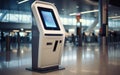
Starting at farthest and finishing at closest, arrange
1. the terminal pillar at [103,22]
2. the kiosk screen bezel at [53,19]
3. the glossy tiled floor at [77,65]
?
the terminal pillar at [103,22], the kiosk screen bezel at [53,19], the glossy tiled floor at [77,65]

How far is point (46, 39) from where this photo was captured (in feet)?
17.0

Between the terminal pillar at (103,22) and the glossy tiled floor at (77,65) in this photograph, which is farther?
the terminal pillar at (103,22)

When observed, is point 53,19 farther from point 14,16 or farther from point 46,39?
point 14,16

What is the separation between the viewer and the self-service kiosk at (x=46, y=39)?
5.20m

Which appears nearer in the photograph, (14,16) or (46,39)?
(46,39)

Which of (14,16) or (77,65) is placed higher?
(14,16)

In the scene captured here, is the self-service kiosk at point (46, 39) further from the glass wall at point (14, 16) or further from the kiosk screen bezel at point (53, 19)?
the glass wall at point (14, 16)

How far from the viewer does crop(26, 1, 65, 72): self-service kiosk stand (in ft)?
17.1

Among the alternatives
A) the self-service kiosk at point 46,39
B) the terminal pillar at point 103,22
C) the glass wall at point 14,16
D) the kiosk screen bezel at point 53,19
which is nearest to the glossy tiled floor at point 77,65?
the self-service kiosk at point 46,39

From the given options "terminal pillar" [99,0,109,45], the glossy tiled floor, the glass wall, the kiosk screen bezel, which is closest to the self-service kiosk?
the kiosk screen bezel

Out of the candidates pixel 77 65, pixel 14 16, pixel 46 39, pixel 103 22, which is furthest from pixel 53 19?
pixel 14 16

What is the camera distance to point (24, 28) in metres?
29.9

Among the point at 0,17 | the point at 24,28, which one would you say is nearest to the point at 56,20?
the point at 0,17

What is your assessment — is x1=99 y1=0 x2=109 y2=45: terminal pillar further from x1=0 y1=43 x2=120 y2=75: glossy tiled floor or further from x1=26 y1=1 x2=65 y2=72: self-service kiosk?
x1=26 y1=1 x2=65 y2=72: self-service kiosk
